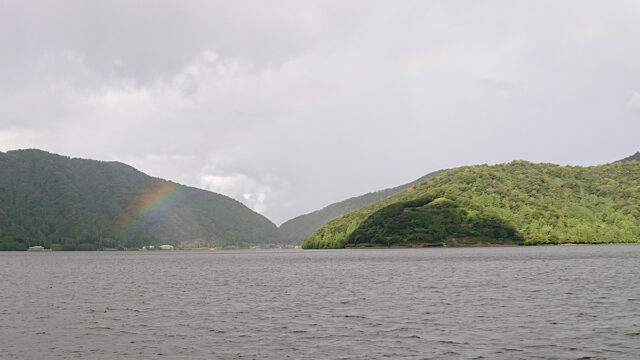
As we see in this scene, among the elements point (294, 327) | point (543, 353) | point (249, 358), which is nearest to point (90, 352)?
point (249, 358)

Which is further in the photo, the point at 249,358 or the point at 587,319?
the point at 587,319

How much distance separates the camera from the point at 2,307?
210 ft

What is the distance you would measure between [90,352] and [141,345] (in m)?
3.81

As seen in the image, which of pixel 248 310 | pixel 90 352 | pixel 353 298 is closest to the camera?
pixel 90 352

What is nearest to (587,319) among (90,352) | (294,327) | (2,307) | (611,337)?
(611,337)

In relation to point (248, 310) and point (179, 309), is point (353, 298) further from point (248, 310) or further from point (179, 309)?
point (179, 309)

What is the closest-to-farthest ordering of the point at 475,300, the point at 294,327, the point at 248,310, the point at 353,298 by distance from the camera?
1. the point at 294,327
2. the point at 248,310
3. the point at 475,300
4. the point at 353,298

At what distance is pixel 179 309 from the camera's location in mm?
60438

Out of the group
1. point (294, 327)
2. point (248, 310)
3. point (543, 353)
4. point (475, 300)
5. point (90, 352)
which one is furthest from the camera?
point (475, 300)

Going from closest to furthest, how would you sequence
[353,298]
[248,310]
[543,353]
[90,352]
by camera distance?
[543,353] < [90,352] < [248,310] < [353,298]

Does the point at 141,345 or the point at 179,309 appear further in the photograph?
the point at 179,309

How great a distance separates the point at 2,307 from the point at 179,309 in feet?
80.8

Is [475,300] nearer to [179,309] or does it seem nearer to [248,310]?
[248,310]

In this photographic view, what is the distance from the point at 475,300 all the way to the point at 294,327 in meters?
28.1
